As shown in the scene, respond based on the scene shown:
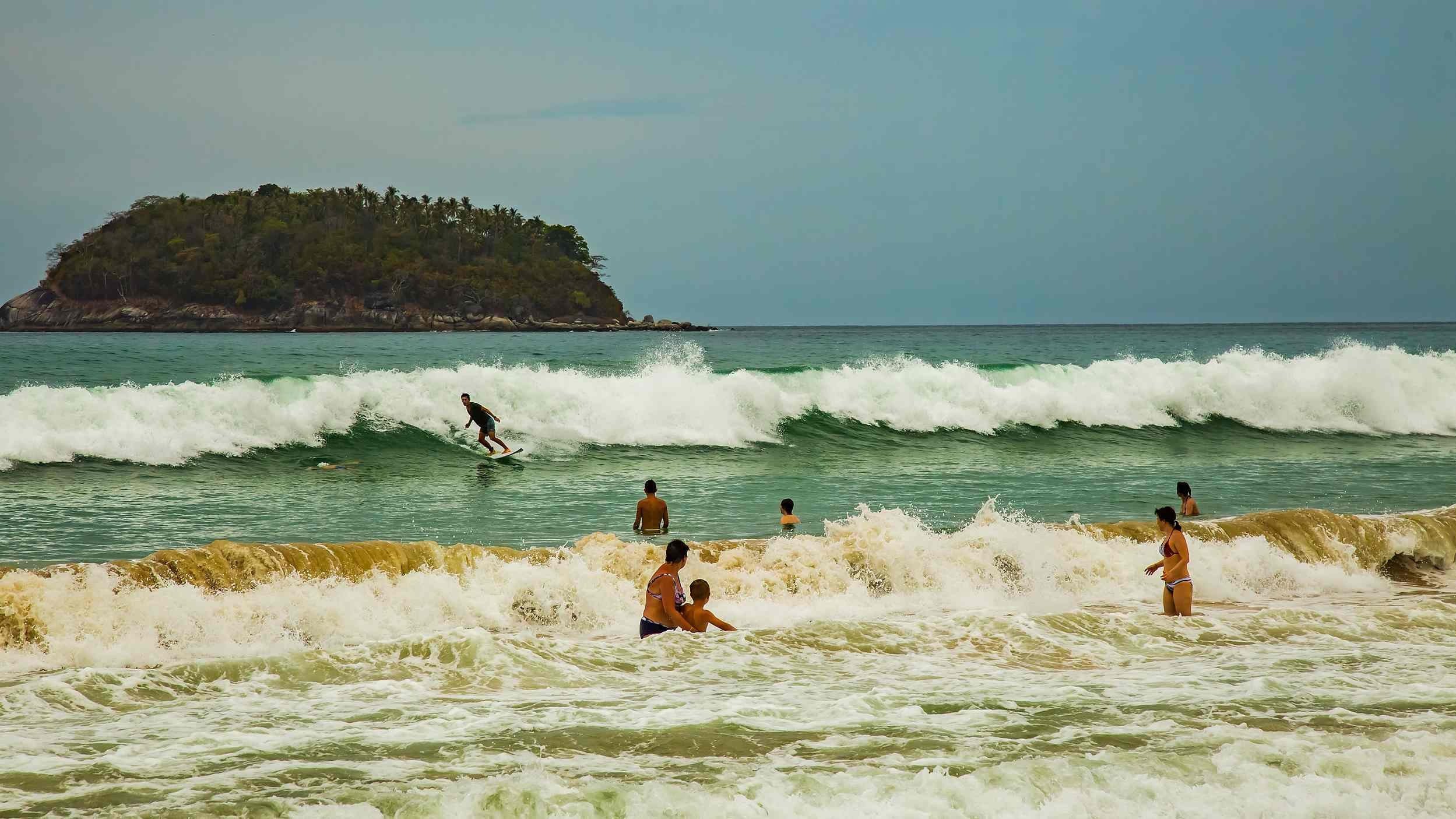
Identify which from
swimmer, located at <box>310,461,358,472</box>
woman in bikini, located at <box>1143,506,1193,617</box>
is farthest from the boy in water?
swimmer, located at <box>310,461,358,472</box>

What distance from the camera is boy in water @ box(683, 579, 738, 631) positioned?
9148 millimetres

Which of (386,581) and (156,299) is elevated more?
(156,299)

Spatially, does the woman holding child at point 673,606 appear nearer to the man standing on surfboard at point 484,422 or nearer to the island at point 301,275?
the man standing on surfboard at point 484,422

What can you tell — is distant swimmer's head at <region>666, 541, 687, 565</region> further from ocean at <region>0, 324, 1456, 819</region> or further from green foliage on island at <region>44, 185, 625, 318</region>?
green foliage on island at <region>44, 185, 625, 318</region>

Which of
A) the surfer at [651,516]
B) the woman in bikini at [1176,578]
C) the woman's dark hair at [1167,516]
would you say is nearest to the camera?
the woman in bikini at [1176,578]

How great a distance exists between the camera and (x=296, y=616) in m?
8.96

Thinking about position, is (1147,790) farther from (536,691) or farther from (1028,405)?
(1028,405)

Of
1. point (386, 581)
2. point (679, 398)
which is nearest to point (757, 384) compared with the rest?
point (679, 398)

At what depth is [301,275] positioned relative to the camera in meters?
116

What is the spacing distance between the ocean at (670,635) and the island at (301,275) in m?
96.9

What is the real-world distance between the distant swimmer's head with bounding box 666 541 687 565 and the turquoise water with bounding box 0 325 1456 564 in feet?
12.8

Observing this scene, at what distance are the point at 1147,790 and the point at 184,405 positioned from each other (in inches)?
758

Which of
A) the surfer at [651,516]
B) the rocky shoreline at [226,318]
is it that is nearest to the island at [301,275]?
the rocky shoreline at [226,318]

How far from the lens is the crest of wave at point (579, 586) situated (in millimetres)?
8461
